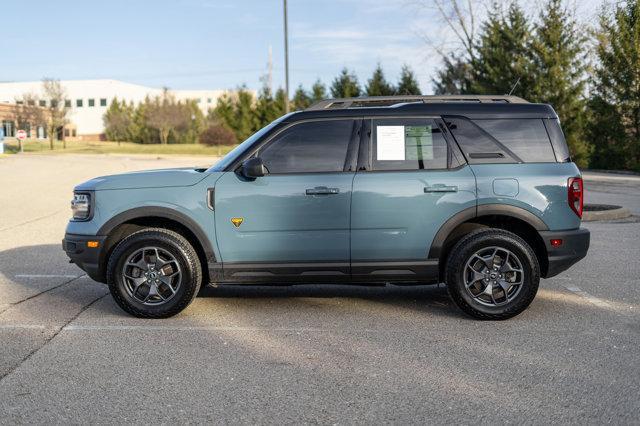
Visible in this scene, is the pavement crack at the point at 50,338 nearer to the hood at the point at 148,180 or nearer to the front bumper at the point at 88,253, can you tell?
the front bumper at the point at 88,253

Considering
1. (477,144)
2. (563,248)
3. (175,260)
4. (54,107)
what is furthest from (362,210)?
(54,107)

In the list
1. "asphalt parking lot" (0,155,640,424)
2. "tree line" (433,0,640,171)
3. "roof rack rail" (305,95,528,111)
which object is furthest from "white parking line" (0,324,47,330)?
"tree line" (433,0,640,171)

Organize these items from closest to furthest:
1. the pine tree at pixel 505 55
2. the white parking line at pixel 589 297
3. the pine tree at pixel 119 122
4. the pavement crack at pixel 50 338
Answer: the pavement crack at pixel 50 338
the white parking line at pixel 589 297
the pine tree at pixel 505 55
the pine tree at pixel 119 122

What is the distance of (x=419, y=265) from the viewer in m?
5.95

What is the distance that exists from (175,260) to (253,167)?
1.04 meters

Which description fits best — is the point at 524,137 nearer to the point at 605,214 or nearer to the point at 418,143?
the point at 418,143

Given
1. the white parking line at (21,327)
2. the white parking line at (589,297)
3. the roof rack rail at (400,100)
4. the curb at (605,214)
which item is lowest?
the white parking line at (589,297)

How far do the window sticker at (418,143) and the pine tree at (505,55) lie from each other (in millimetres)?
30213

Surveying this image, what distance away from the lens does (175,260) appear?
590 cm

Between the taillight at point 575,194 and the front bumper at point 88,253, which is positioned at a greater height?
the taillight at point 575,194

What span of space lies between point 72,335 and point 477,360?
3106mm

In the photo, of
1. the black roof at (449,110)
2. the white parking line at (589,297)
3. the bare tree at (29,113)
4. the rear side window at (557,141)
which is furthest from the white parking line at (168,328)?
the bare tree at (29,113)

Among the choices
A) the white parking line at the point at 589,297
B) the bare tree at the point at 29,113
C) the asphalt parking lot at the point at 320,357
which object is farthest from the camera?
the bare tree at the point at 29,113

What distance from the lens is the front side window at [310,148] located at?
6.00 metres
